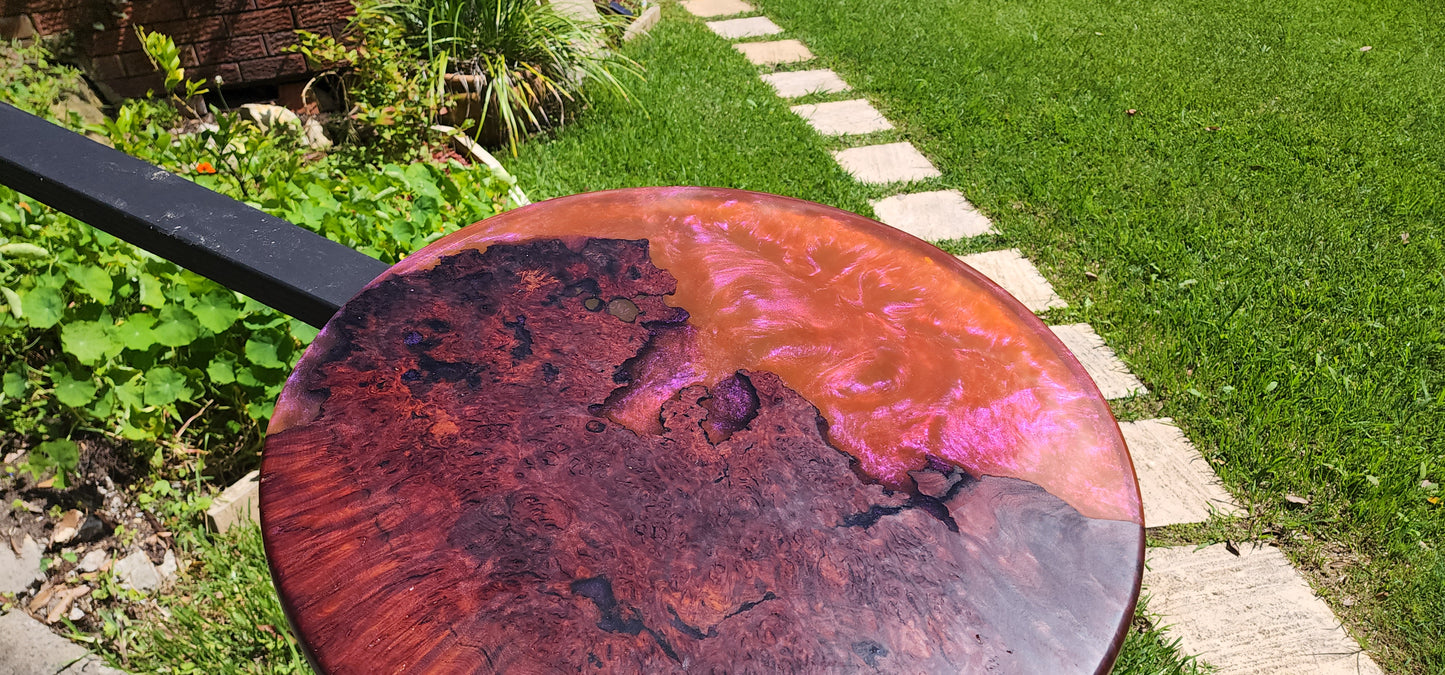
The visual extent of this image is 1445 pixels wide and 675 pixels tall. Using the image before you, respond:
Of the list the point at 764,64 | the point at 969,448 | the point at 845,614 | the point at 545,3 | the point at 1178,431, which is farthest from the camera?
the point at 764,64

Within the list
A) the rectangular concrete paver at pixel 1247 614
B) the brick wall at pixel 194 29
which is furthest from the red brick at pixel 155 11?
the rectangular concrete paver at pixel 1247 614

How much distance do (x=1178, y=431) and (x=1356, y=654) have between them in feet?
2.38

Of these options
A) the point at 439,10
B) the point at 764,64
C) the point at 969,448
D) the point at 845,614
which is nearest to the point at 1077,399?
the point at 969,448

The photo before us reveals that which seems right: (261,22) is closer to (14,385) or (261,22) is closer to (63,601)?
(14,385)

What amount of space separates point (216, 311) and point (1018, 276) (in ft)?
8.45

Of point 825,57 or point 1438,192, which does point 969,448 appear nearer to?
point 1438,192

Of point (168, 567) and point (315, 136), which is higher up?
point (315, 136)

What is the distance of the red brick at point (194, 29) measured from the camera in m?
3.40

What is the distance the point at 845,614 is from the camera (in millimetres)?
728

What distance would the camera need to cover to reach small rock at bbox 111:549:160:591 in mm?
1839

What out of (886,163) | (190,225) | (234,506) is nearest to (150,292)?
(234,506)

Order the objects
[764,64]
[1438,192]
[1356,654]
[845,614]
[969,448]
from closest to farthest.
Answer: [845,614] < [969,448] < [1356,654] < [1438,192] < [764,64]

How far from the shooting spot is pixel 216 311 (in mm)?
1885

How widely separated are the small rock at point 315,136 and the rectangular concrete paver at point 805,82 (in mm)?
2365
